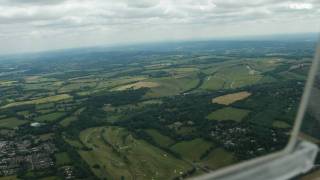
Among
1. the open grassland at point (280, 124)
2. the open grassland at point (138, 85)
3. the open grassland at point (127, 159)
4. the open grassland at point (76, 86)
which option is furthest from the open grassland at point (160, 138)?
the open grassland at point (76, 86)

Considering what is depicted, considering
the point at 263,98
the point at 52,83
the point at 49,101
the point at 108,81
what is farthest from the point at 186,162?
the point at 52,83

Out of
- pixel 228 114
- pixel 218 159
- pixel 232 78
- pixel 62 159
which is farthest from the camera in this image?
pixel 232 78

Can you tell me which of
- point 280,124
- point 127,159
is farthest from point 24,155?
point 280,124

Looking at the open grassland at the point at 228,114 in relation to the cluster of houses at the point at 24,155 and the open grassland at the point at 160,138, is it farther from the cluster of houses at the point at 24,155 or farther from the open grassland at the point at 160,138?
the cluster of houses at the point at 24,155

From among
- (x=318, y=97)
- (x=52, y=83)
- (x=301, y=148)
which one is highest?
(x=318, y=97)

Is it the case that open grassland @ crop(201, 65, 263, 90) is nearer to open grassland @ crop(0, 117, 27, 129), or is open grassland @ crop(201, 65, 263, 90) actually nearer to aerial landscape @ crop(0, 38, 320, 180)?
aerial landscape @ crop(0, 38, 320, 180)

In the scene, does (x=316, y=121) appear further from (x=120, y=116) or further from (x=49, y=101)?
(x=49, y=101)

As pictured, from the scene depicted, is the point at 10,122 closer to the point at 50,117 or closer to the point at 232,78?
the point at 50,117
